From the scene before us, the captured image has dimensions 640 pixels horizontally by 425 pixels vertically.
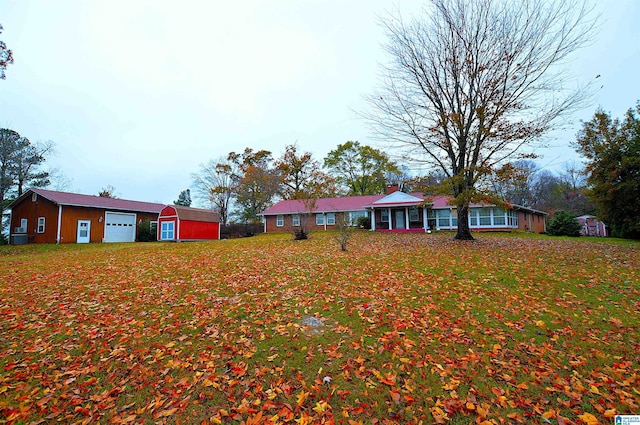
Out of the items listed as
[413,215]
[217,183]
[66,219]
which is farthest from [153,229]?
[413,215]

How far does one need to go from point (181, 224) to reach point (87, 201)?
772cm

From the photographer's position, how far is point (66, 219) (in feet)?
72.7

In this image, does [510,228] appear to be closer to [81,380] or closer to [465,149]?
[465,149]

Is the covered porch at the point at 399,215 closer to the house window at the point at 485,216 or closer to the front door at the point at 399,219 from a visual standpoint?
the front door at the point at 399,219

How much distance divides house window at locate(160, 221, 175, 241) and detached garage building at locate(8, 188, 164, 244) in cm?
408

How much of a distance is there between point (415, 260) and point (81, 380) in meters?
9.14

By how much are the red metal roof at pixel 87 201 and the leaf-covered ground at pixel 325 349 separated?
709 inches

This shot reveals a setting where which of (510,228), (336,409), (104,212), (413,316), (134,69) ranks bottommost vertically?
(336,409)

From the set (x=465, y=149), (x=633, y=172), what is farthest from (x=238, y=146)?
(x=633, y=172)

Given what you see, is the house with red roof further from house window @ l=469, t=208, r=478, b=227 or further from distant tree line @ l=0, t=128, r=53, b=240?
distant tree line @ l=0, t=128, r=53, b=240

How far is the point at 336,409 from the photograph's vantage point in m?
3.15

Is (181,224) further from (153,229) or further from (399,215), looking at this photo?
(399,215)

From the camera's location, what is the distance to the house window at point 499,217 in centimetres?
2525

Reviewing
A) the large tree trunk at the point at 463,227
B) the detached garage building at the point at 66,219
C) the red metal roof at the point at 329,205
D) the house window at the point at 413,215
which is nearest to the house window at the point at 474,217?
the house window at the point at 413,215
